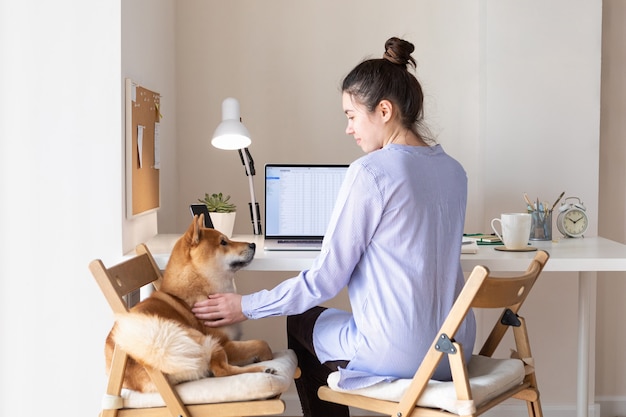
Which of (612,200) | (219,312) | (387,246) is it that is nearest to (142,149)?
(219,312)

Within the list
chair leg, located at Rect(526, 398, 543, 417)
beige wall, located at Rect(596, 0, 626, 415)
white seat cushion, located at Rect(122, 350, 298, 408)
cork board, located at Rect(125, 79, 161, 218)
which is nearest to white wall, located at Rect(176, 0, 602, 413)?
beige wall, located at Rect(596, 0, 626, 415)

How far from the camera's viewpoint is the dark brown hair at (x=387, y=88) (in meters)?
1.83

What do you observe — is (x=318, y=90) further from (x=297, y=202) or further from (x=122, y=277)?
(x=122, y=277)

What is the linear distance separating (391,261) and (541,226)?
3.54 feet

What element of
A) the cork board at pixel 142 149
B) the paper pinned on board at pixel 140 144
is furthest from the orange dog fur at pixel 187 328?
the paper pinned on board at pixel 140 144

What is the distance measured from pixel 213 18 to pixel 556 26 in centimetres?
131

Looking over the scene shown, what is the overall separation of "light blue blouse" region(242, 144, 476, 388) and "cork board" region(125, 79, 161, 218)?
69 centimetres

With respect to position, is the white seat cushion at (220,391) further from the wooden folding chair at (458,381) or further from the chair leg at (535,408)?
the chair leg at (535,408)

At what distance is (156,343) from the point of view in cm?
170

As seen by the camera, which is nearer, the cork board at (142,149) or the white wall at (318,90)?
the cork board at (142,149)

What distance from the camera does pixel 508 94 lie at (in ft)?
9.37

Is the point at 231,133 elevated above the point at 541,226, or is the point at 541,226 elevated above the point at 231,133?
the point at 231,133

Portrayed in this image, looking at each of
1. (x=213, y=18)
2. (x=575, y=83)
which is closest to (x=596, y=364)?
(x=575, y=83)

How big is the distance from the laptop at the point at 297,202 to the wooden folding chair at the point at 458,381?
0.81 metres
